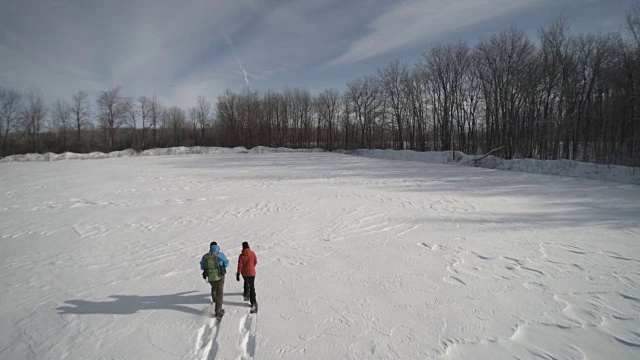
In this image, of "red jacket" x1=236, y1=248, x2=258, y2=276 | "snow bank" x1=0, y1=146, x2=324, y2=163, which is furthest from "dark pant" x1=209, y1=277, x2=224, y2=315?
"snow bank" x1=0, y1=146, x2=324, y2=163

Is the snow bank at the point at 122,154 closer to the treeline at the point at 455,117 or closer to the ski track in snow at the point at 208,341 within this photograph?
the treeline at the point at 455,117

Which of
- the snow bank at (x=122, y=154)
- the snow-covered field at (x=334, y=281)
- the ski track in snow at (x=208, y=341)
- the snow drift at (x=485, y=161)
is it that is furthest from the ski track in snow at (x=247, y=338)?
the snow bank at (x=122, y=154)

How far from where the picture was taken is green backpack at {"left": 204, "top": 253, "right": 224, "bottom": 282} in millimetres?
4055

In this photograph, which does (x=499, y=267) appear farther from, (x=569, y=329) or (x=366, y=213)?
(x=366, y=213)

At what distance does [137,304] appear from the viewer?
4.55m

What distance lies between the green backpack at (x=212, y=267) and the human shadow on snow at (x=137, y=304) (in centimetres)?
72

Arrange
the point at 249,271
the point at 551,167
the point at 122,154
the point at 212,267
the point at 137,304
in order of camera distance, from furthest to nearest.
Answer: the point at 122,154 → the point at 551,167 → the point at 137,304 → the point at 249,271 → the point at 212,267

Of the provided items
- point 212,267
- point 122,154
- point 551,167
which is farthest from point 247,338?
point 122,154

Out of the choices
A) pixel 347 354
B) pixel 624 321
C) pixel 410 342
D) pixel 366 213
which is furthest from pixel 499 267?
pixel 366 213

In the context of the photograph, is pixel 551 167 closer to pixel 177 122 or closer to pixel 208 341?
pixel 208 341

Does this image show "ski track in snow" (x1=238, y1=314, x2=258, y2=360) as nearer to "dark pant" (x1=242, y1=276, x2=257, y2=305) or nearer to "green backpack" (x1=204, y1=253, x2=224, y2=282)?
"dark pant" (x1=242, y1=276, x2=257, y2=305)

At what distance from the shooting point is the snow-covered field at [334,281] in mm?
3576

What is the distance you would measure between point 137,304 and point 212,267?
1715 mm

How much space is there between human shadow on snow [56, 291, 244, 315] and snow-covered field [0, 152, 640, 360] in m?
0.03
